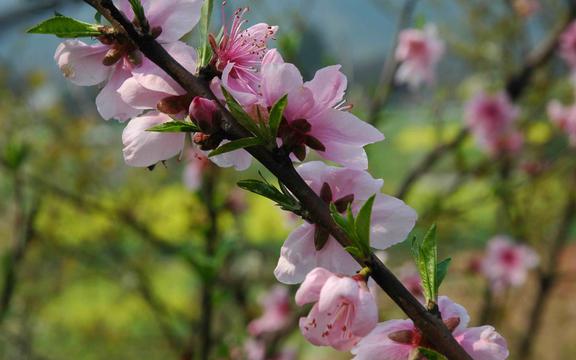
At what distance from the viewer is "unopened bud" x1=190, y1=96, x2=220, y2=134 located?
1.96 feet

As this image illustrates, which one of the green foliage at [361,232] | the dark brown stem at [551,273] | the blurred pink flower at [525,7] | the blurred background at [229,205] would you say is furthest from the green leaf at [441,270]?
the blurred pink flower at [525,7]

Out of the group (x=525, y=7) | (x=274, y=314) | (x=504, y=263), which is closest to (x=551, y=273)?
(x=504, y=263)

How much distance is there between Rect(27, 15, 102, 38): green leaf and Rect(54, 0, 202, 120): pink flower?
2 cm

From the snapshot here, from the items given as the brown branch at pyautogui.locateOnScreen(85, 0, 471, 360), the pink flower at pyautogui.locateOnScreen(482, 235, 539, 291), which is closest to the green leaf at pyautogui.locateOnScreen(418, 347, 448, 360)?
the brown branch at pyautogui.locateOnScreen(85, 0, 471, 360)

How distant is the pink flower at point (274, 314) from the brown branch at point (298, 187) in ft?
4.93

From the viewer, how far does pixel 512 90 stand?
283 cm

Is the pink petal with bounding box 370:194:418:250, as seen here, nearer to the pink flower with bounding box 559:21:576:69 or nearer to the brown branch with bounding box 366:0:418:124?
the brown branch with bounding box 366:0:418:124

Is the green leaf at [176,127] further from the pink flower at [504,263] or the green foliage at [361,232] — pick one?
the pink flower at [504,263]

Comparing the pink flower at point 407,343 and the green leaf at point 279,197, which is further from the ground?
the green leaf at point 279,197

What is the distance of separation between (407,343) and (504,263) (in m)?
2.72

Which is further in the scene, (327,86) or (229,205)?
(229,205)

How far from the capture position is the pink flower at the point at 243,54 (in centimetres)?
67

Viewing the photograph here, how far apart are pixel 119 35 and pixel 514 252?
2831 mm

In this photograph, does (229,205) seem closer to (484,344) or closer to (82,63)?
(82,63)
